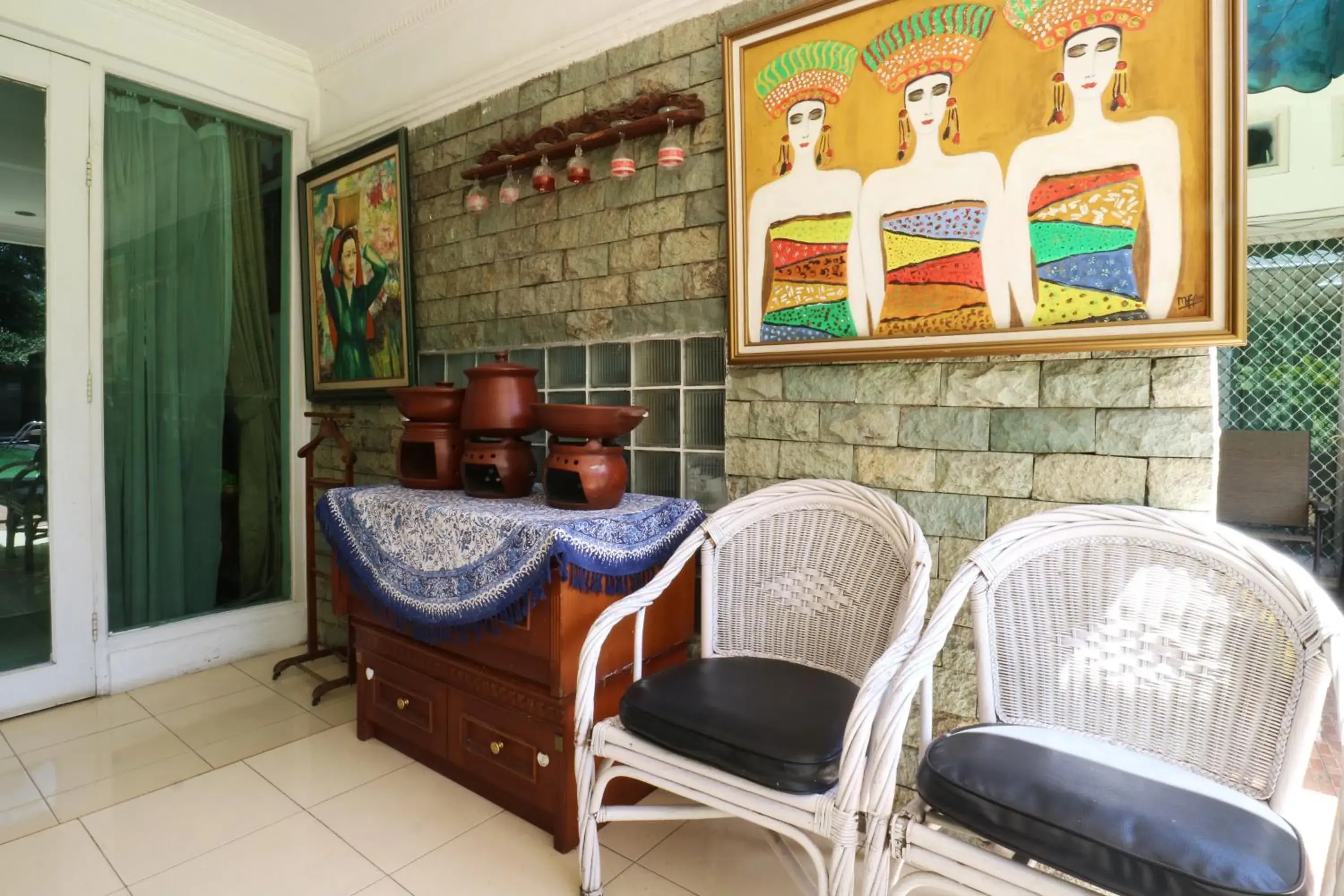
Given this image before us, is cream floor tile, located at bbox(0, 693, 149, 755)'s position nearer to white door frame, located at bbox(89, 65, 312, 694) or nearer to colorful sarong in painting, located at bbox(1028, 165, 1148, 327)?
white door frame, located at bbox(89, 65, 312, 694)

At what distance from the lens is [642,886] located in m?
1.73

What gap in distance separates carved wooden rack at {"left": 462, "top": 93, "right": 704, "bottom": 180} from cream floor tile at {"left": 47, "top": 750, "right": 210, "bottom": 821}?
2314 millimetres

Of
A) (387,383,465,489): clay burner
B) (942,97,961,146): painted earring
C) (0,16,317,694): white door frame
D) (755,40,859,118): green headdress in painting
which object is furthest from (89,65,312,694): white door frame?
(942,97,961,146): painted earring

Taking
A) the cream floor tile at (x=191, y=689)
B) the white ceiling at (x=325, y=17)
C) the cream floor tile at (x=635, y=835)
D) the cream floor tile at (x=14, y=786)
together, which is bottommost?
the cream floor tile at (x=635, y=835)

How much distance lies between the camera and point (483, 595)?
6.25ft

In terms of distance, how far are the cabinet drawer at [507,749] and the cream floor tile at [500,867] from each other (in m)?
0.11

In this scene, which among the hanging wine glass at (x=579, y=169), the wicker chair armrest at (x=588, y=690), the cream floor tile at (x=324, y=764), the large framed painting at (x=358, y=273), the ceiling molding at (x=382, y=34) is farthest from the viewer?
the large framed painting at (x=358, y=273)

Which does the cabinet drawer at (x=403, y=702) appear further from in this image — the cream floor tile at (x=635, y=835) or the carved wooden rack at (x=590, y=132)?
the carved wooden rack at (x=590, y=132)

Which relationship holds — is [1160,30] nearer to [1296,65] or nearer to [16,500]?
[1296,65]

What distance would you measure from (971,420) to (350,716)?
248 cm

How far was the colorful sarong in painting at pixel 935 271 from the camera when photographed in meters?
1.71

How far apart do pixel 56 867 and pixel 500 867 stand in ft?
3.77

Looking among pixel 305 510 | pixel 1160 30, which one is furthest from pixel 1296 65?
pixel 305 510
